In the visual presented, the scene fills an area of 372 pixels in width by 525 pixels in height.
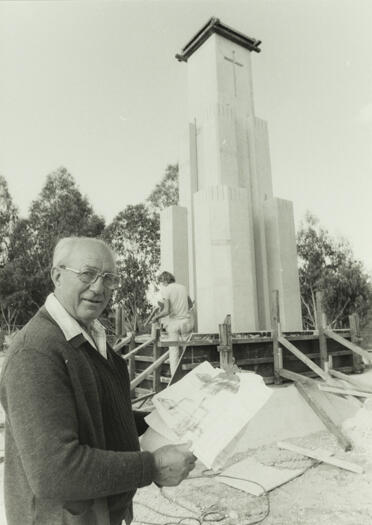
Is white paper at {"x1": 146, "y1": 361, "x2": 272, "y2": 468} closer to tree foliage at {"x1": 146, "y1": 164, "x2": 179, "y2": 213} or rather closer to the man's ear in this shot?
the man's ear

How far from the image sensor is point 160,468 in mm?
1378

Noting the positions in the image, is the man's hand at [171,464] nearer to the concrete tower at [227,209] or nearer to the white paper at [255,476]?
the white paper at [255,476]

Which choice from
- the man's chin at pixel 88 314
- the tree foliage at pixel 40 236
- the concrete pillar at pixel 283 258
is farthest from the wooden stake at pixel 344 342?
the tree foliage at pixel 40 236

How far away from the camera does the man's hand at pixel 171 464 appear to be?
1379mm

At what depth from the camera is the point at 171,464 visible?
1.39 meters

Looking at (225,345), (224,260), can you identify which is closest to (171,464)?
(225,345)

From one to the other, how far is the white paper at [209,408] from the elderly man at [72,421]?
104 millimetres

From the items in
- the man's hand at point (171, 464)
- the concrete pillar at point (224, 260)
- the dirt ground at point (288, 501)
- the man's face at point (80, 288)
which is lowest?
the dirt ground at point (288, 501)

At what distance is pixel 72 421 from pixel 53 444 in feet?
0.29

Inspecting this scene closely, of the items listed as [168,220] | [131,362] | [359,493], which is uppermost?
[168,220]

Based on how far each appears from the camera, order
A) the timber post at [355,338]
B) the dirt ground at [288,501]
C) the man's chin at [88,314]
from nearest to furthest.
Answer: the man's chin at [88,314] → the dirt ground at [288,501] → the timber post at [355,338]

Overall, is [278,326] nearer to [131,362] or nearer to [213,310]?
[213,310]

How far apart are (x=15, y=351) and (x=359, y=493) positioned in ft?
13.7

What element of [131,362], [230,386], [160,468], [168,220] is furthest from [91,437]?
[168,220]
